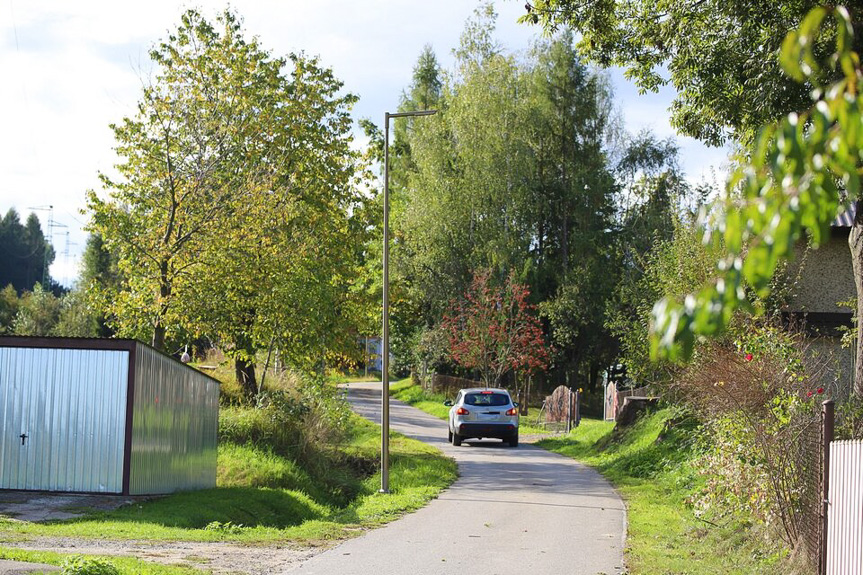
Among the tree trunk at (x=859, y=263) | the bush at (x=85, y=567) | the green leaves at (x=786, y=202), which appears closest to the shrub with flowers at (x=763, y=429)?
the tree trunk at (x=859, y=263)

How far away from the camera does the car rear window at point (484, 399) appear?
3038 centimetres

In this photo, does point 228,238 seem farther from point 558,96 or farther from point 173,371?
point 558,96

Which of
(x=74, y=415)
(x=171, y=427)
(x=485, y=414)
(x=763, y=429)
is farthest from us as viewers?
(x=485, y=414)

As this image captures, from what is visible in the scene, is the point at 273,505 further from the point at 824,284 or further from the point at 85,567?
the point at 824,284

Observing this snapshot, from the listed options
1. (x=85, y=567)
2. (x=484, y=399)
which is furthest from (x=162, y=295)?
(x=85, y=567)

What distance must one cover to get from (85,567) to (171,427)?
1122 centimetres

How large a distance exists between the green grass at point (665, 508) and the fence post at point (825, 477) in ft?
3.96

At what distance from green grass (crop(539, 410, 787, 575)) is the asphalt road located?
0.39 m

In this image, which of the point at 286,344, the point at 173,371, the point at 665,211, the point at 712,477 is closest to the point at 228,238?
the point at 286,344

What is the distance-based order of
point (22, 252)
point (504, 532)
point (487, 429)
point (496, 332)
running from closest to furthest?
point (504, 532), point (487, 429), point (496, 332), point (22, 252)

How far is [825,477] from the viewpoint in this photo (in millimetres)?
9305

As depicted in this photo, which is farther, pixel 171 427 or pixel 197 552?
pixel 171 427

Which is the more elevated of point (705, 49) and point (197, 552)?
point (705, 49)

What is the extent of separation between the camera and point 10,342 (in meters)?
17.4
